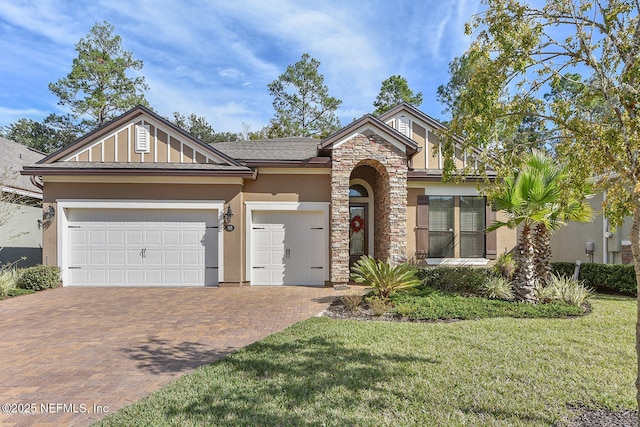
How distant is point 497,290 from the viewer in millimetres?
8102

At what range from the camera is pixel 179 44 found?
1463cm

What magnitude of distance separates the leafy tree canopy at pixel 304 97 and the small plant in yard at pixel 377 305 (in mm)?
23119

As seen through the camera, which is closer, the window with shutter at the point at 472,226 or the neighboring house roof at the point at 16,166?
the window with shutter at the point at 472,226

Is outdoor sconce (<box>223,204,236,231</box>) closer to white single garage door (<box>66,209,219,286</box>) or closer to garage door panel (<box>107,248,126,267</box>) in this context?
white single garage door (<box>66,209,219,286</box>)

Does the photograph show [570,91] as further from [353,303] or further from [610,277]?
[610,277]

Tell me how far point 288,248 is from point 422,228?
460 centimetres

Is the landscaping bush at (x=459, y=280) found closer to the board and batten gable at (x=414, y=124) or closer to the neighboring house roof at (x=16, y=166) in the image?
the board and batten gable at (x=414, y=124)

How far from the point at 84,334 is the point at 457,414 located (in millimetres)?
6059

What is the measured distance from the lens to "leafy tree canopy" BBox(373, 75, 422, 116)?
27219 millimetres

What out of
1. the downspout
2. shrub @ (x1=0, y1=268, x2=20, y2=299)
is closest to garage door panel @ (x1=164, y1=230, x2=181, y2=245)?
shrub @ (x1=0, y1=268, x2=20, y2=299)

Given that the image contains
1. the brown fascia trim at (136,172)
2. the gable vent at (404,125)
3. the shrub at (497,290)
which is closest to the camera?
the shrub at (497,290)

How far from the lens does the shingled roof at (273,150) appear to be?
431 inches

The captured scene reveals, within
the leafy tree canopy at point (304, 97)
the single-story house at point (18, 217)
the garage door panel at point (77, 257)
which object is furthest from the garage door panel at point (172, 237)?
the leafy tree canopy at point (304, 97)

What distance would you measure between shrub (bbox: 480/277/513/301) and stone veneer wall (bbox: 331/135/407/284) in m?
2.47
